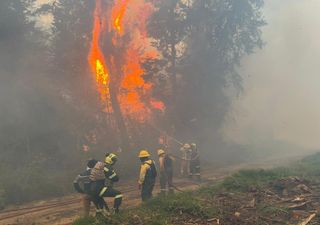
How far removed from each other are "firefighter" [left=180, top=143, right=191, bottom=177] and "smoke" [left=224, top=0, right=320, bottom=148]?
1060 inches

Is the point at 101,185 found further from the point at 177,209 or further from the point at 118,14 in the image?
the point at 118,14

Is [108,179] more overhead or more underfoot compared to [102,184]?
more overhead

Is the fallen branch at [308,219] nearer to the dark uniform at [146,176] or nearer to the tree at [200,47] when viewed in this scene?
the dark uniform at [146,176]

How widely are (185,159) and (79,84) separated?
12.7 m

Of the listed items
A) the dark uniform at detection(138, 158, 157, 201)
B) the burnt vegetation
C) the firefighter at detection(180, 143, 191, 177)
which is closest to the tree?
the burnt vegetation

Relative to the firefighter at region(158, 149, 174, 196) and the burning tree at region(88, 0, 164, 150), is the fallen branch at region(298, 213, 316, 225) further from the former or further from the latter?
the burning tree at region(88, 0, 164, 150)

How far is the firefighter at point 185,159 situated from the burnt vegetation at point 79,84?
5052mm

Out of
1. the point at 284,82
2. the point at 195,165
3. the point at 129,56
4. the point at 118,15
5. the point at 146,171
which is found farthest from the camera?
the point at 284,82

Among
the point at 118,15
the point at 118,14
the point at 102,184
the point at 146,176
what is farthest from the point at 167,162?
the point at 118,14

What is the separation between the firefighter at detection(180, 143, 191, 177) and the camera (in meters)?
26.0

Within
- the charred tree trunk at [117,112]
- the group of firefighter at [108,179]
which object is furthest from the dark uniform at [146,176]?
the charred tree trunk at [117,112]

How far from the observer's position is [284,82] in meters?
62.6

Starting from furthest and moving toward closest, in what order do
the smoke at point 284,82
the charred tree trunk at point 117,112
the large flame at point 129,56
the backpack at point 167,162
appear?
the smoke at point 284,82, the large flame at point 129,56, the charred tree trunk at point 117,112, the backpack at point 167,162

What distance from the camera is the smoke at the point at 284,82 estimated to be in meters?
56.7
